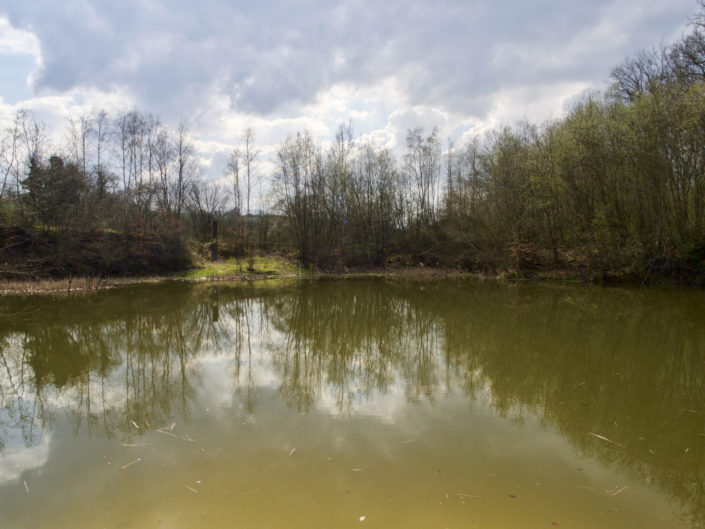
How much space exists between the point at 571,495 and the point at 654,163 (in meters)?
19.7

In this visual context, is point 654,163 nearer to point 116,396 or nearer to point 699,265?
point 699,265

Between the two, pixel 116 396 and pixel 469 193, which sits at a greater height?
pixel 469 193

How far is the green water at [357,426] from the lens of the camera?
3.23 m

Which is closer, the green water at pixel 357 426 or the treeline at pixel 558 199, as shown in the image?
the green water at pixel 357 426

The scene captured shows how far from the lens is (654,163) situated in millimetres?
17672

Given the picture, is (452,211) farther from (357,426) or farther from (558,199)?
(357,426)

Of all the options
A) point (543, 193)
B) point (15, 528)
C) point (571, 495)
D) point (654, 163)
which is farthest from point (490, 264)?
point (15, 528)

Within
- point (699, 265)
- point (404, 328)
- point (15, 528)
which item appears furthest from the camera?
point (699, 265)

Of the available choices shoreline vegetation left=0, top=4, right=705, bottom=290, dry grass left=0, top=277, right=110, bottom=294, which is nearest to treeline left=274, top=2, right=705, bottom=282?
shoreline vegetation left=0, top=4, right=705, bottom=290

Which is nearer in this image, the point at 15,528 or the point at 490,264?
the point at 15,528

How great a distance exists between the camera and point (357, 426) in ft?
15.7

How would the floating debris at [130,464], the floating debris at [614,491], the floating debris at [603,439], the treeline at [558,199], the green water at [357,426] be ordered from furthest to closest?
the treeline at [558,199], the floating debris at [603,439], the floating debris at [130,464], the floating debris at [614,491], the green water at [357,426]

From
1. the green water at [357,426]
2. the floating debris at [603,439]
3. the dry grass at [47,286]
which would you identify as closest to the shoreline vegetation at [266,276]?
the dry grass at [47,286]

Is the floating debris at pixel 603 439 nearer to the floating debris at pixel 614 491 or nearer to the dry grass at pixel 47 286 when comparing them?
the floating debris at pixel 614 491
